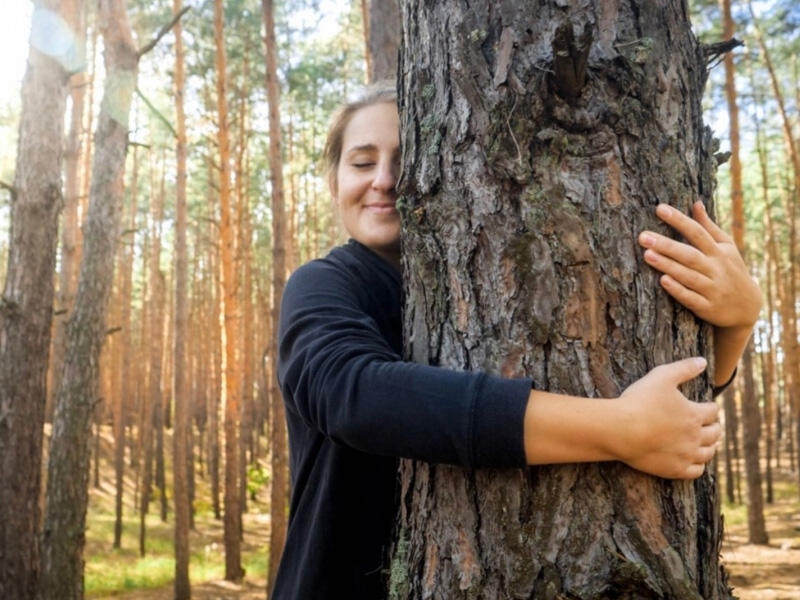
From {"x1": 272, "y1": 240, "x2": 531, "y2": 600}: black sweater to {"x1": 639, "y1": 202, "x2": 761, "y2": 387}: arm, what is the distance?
1.14 feet

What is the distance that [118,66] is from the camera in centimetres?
677

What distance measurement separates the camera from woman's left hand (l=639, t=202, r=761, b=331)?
4.26 feet

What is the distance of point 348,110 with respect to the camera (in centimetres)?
187

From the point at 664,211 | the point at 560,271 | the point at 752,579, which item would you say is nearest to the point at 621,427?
the point at 560,271

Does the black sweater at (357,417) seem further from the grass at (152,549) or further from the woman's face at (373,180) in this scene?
the grass at (152,549)

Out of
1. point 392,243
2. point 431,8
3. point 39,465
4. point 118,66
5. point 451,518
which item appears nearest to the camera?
point 451,518

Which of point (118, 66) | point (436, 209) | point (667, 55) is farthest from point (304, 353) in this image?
point (118, 66)

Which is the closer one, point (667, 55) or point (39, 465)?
point (667, 55)

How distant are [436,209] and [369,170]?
39 centimetres

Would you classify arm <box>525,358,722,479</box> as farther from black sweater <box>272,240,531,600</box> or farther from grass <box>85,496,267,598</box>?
grass <box>85,496,267,598</box>

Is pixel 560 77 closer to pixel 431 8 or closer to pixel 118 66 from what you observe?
pixel 431 8

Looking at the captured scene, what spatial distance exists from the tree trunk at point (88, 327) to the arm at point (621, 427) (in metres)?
6.25

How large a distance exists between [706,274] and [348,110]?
97cm

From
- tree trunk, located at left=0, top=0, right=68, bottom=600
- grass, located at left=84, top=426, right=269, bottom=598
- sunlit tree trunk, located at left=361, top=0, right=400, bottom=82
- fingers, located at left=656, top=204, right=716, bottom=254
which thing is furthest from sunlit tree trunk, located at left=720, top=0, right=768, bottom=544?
fingers, located at left=656, top=204, right=716, bottom=254
